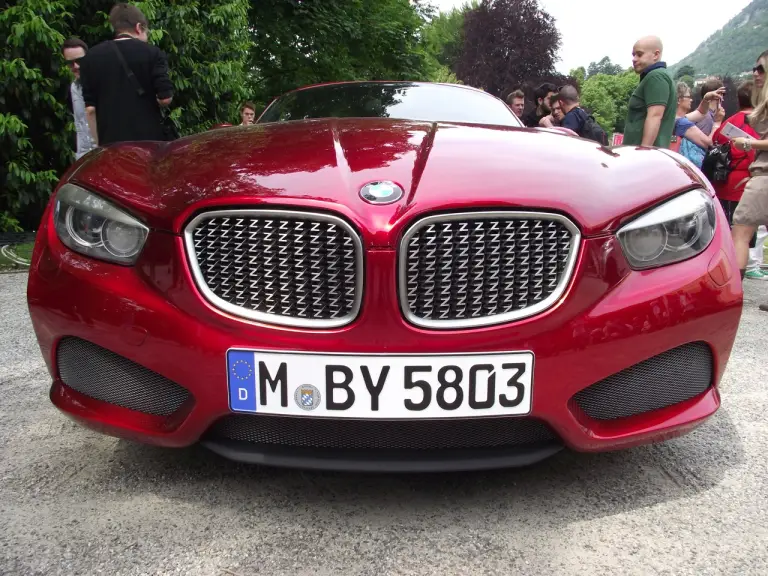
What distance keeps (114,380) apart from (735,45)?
176893 mm

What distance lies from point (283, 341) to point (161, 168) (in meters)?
0.69

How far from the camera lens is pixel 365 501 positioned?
1.84 metres

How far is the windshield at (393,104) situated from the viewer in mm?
2951

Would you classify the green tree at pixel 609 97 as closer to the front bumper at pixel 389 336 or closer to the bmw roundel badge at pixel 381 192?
the front bumper at pixel 389 336

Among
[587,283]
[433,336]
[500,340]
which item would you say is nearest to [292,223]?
[433,336]

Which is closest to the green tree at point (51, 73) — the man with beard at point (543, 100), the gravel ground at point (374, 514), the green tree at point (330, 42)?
the man with beard at point (543, 100)

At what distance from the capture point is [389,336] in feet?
5.19

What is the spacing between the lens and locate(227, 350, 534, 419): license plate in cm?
158

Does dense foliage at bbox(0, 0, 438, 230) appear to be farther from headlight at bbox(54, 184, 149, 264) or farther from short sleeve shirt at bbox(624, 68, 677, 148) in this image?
headlight at bbox(54, 184, 149, 264)

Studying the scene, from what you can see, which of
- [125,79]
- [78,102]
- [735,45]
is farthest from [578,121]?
[735,45]

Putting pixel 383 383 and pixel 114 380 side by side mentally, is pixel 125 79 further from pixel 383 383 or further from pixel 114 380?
pixel 383 383

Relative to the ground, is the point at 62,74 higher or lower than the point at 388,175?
lower

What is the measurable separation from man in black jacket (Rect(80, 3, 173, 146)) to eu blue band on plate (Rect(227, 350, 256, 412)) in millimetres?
3406

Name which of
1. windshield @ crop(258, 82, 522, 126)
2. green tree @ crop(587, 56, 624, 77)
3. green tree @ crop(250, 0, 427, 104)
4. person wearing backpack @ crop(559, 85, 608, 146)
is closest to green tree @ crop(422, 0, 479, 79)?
green tree @ crop(250, 0, 427, 104)
